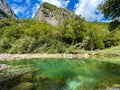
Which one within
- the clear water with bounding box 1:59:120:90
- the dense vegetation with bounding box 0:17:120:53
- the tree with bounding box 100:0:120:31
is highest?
the dense vegetation with bounding box 0:17:120:53

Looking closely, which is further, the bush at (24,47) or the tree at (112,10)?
the bush at (24,47)

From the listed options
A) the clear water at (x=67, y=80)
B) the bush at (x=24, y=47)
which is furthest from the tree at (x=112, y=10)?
the bush at (x=24, y=47)

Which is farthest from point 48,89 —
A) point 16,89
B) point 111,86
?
point 111,86

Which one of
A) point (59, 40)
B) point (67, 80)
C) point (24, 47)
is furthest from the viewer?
point (59, 40)

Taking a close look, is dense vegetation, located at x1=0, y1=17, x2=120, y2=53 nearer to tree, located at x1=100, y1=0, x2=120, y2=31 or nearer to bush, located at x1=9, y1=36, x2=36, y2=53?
bush, located at x1=9, y1=36, x2=36, y2=53

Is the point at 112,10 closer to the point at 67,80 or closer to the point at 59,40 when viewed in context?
the point at 67,80

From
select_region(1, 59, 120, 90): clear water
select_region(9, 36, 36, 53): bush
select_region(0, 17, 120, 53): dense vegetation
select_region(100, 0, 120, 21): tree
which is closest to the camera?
select_region(1, 59, 120, 90): clear water

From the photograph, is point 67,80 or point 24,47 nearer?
point 67,80

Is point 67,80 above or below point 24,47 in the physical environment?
below

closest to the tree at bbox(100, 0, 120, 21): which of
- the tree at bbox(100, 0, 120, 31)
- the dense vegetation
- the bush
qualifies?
the tree at bbox(100, 0, 120, 31)

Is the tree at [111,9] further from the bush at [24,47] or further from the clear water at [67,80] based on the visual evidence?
the bush at [24,47]

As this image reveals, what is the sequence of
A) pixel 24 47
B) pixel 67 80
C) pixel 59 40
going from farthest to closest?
pixel 59 40 < pixel 24 47 < pixel 67 80

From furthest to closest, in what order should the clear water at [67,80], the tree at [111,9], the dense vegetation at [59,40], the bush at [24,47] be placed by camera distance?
1. the dense vegetation at [59,40]
2. the bush at [24,47]
3. the tree at [111,9]
4. the clear water at [67,80]

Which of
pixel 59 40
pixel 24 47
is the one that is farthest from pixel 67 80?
pixel 59 40
